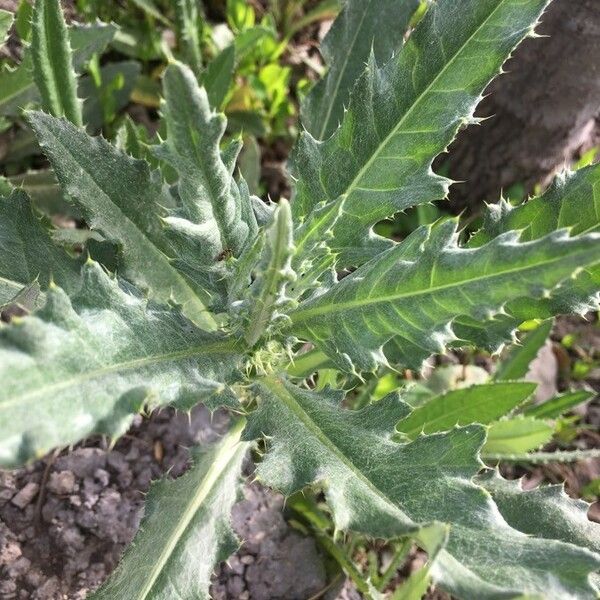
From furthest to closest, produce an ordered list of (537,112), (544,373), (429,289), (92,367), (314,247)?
(544,373) < (537,112) < (314,247) < (429,289) < (92,367)

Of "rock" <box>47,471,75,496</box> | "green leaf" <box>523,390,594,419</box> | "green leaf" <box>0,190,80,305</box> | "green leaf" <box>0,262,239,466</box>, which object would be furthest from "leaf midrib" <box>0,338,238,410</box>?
"green leaf" <box>523,390,594,419</box>

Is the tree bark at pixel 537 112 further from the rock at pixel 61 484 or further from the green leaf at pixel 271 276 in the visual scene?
the rock at pixel 61 484

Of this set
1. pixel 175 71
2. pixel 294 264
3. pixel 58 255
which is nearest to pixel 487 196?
pixel 294 264

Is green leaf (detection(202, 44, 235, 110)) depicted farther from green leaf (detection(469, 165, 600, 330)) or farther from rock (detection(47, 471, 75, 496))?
rock (detection(47, 471, 75, 496))

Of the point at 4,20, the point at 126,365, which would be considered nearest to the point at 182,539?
the point at 126,365

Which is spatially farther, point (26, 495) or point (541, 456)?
point (541, 456)

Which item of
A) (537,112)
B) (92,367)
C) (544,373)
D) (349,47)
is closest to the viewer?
(92,367)

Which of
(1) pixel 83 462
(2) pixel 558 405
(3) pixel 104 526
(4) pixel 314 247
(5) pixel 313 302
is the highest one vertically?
(4) pixel 314 247

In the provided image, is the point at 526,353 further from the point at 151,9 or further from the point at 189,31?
the point at 151,9
